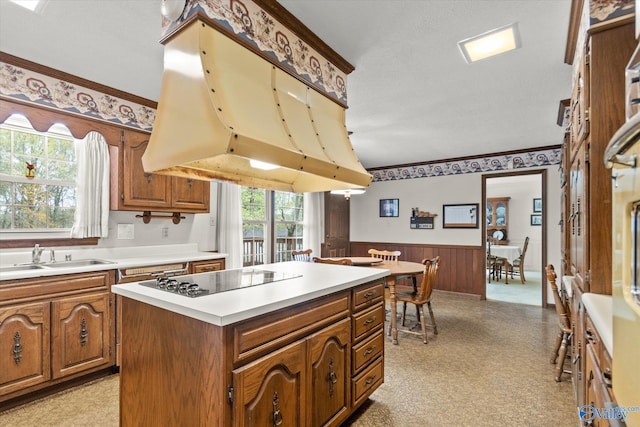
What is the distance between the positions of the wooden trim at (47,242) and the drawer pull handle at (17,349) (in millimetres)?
854

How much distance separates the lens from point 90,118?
2.79 m

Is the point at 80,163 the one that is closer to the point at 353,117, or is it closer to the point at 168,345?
the point at 168,345

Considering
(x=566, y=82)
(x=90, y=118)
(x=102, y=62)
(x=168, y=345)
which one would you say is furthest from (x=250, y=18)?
(x=566, y=82)

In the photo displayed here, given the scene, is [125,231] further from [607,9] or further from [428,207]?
[428,207]

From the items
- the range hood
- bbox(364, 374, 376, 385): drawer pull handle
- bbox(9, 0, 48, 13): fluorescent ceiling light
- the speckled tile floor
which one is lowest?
the speckled tile floor

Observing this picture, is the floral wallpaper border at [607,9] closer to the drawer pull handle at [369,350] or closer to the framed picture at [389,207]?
the drawer pull handle at [369,350]

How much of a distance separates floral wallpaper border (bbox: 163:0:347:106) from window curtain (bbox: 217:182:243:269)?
2.11 metres

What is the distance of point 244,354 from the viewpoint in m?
1.26

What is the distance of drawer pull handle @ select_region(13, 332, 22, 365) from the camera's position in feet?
6.82

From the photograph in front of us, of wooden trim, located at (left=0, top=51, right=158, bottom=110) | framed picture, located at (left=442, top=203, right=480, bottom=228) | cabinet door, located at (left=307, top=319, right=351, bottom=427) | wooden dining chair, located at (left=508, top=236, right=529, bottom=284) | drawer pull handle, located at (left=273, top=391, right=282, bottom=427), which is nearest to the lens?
drawer pull handle, located at (left=273, top=391, right=282, bottom=427)

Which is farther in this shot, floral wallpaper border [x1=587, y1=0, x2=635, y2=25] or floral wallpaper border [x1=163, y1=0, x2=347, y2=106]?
floral wallpaper border [x1=163, y1=0, x2=347, y2=106]

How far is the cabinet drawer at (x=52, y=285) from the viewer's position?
6.79ft

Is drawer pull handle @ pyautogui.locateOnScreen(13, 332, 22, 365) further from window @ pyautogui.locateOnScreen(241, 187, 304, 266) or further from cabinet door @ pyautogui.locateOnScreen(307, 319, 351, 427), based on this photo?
window @ pyautogui.locateOnScreen(241, 187, 304, 266)

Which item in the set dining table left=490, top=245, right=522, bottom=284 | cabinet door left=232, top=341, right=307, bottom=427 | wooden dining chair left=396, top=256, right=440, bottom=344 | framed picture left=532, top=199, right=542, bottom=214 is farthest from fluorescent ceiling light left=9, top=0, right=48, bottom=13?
framed picture left=532, top=199, right=542, bottom=214
